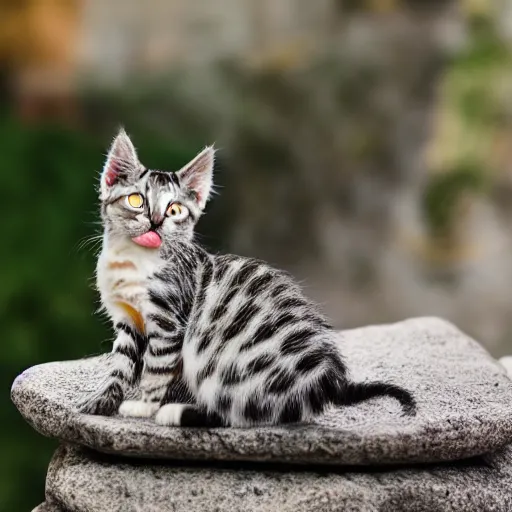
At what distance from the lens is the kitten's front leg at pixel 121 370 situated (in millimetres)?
1135

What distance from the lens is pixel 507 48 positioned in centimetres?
299

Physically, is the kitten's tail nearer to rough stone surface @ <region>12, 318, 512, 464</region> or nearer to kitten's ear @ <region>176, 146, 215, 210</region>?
rough stone surface @ <region>12, 318, 512, 464</region>

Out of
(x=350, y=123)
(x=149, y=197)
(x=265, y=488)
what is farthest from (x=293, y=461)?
(x=350, y=123)

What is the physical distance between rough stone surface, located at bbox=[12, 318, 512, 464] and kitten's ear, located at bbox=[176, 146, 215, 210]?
32cm

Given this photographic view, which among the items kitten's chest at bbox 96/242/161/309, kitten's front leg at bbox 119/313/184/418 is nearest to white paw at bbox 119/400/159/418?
kitten's front leg at bbox 119/313/184/418

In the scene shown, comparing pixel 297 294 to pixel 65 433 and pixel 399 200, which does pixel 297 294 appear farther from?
pixel 399 200

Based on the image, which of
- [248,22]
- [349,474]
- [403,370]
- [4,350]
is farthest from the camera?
[248,22]

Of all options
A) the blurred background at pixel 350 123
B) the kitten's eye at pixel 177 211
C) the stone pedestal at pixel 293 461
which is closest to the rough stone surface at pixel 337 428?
the stone pedestal at pixel 293 461

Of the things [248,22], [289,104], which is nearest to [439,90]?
[289,104]

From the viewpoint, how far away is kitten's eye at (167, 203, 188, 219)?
44.1 inches

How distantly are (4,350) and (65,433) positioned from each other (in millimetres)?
838

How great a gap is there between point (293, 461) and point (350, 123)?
2.07m

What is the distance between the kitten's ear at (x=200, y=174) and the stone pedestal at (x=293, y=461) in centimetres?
32

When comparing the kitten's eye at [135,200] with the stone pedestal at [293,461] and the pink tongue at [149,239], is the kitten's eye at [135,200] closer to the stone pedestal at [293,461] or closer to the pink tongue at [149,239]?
the pink tongue at [149,239]
